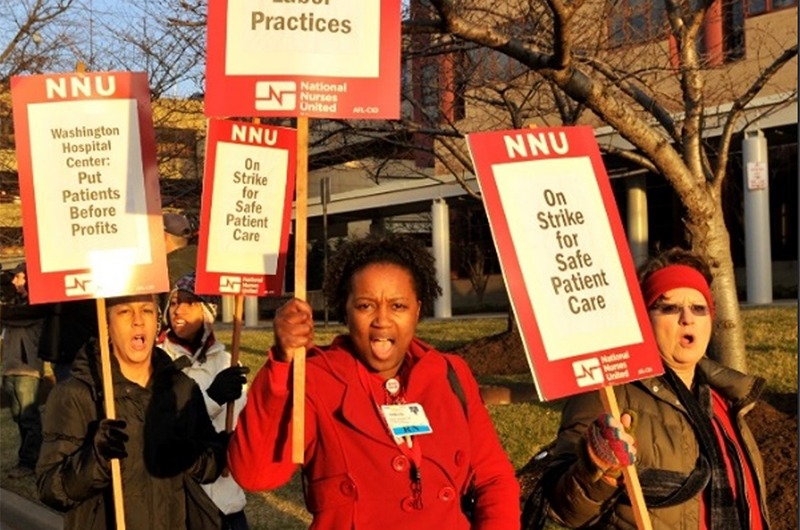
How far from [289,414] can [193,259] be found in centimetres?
350

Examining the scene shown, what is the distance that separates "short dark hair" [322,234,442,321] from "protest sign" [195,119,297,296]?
1577 mm

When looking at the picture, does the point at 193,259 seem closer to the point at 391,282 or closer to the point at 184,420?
the point at 184,420

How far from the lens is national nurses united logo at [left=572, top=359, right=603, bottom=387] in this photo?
10.6ft

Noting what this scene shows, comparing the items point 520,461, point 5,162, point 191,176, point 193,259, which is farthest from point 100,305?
point 5,162

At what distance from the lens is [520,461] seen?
820 centimetres

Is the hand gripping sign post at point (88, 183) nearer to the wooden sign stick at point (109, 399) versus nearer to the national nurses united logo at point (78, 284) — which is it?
the national nurses united logo at point (78, 284)

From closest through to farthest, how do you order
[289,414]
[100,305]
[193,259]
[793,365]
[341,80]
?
1. [289,414]
2. [341,80]
3. [100,305]
4. [193,259]
5. [793,365]

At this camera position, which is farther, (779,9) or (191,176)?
(779,9)

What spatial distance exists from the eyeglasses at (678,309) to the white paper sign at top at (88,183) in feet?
6.45

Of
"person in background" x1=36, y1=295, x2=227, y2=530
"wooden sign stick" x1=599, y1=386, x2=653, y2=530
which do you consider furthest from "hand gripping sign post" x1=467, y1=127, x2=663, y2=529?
"person in background" x1=36, y1=295, x2=227, y2=530

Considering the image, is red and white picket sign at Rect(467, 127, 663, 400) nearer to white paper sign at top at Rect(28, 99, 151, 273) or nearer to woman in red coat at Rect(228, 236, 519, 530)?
woman in red coat at Rect(228, 236, 519, 530)

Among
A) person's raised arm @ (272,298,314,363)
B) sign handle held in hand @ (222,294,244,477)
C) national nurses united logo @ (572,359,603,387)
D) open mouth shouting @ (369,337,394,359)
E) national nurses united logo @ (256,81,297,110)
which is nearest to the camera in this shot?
person's raised arm @ (272,298,314,363)

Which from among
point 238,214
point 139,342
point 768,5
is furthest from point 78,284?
point 768,5

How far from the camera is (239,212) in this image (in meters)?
5.06
